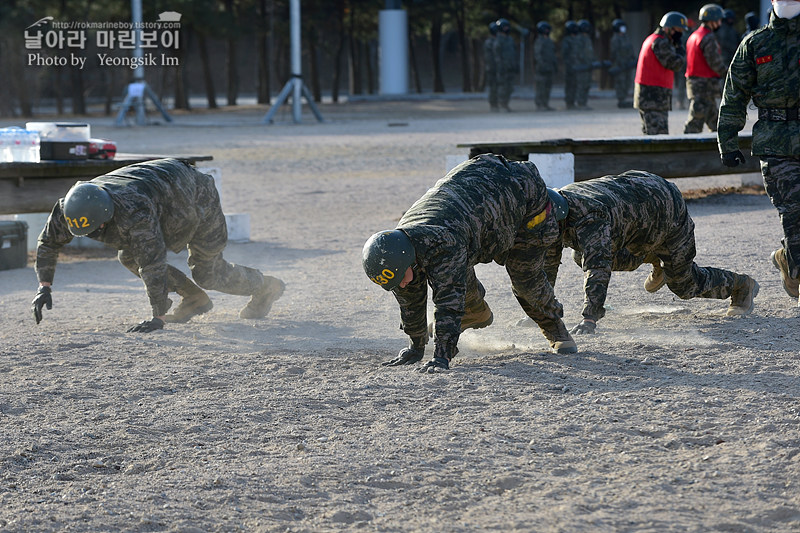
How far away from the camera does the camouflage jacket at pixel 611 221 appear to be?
19.7 feet

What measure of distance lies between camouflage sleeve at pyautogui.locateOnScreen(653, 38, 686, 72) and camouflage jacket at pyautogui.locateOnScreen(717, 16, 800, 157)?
6333 millimetres

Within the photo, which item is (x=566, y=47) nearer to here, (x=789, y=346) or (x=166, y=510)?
(x=789, y=346)

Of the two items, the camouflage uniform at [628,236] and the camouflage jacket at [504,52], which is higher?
the camouflage jacket at [504,52]

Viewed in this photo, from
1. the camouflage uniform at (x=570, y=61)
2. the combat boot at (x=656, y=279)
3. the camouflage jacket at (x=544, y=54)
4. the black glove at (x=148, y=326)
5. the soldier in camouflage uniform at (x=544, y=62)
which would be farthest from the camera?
the camouflage uniform at (x=570, y=61)

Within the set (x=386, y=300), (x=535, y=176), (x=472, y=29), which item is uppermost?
(x=472, y=29)

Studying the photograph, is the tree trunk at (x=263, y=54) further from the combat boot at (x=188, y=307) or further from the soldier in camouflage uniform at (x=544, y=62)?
the combat boot at (x=188, y=307)

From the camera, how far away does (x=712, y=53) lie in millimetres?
13570

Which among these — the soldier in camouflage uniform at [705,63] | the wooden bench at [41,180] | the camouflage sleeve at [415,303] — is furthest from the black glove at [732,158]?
the soldier in camouflage uniform at [705,63]

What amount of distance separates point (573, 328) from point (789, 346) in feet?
3.96

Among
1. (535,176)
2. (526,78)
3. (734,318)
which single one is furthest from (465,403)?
(526,78)

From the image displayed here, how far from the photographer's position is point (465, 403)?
5.11 m

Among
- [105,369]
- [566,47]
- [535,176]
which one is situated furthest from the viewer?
[566,47]

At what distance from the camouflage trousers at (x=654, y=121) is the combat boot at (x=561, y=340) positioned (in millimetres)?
8214

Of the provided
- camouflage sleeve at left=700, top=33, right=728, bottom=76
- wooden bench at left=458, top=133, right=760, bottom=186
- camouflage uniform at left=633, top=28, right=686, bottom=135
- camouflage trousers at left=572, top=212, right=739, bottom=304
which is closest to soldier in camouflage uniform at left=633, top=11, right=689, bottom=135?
camouflage uniform at left=633, top=28, right=686, bottom=135
